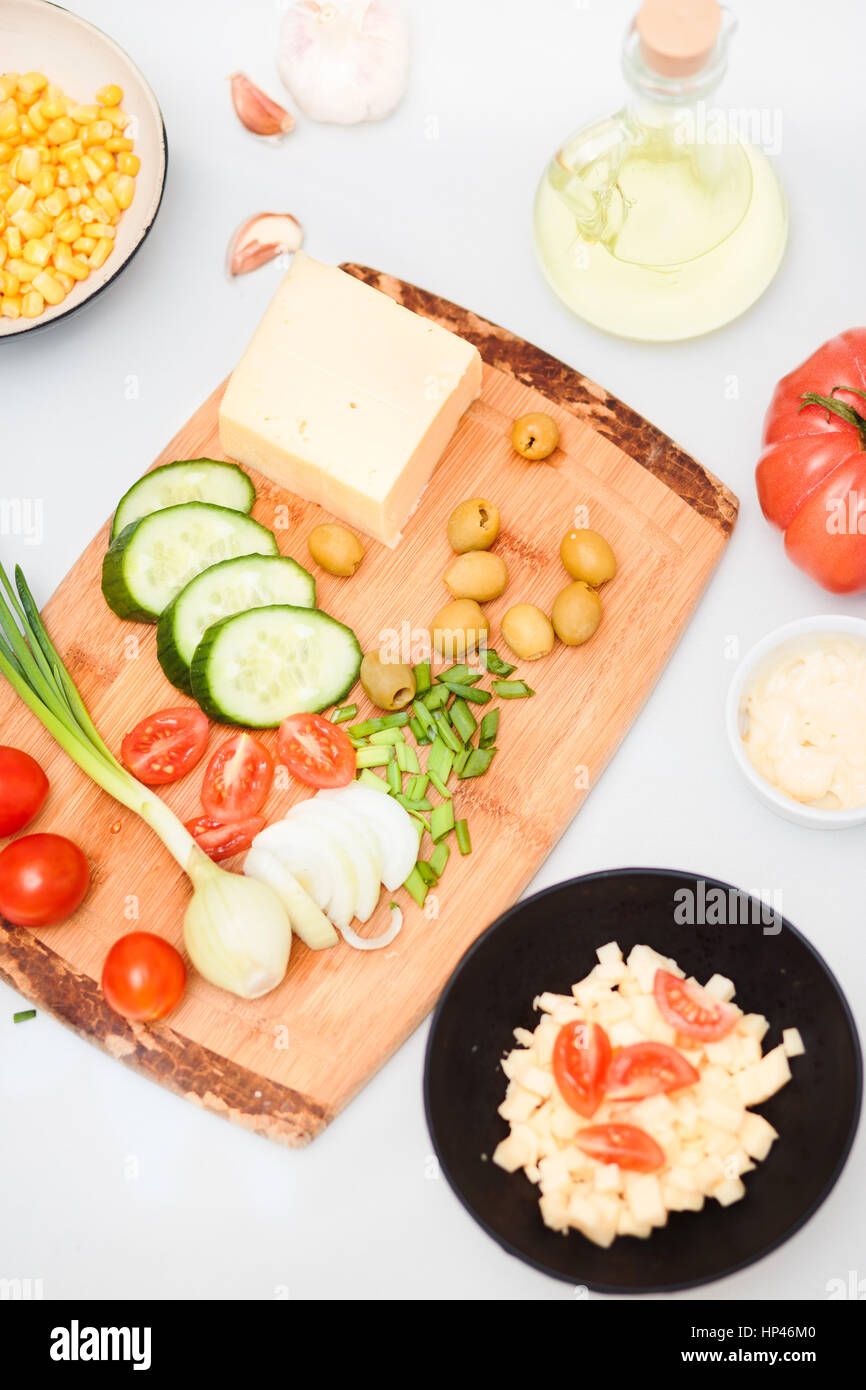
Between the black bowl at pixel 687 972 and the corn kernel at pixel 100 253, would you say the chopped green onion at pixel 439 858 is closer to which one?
the black bowl at pixel 687 972

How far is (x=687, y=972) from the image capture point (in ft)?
8.45

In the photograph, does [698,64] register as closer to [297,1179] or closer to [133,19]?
[133,19]

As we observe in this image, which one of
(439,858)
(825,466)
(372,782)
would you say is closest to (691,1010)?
(439,858)

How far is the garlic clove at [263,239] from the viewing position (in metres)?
3.08

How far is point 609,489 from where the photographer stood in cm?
283

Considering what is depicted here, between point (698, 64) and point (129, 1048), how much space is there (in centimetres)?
227

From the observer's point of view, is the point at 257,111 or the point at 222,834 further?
the point at 257,111

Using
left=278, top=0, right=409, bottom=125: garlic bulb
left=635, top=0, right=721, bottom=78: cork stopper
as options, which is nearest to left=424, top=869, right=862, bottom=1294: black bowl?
left=635, top=0, right=721, bottom=78: cork stopper

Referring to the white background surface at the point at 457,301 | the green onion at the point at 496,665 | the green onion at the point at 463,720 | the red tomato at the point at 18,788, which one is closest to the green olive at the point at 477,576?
the green onion at the point at 496,665

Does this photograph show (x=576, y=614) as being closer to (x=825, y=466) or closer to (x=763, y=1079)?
(x=825, y=466)

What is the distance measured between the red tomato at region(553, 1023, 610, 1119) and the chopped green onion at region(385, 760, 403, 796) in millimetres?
619

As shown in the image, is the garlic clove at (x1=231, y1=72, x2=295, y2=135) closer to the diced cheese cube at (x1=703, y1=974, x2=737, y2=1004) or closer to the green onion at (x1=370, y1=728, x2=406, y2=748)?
the green onion at (x1=370, y1=728, x2=406, y2=748)

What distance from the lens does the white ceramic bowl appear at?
2.91 m

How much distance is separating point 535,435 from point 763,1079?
1.45 m
